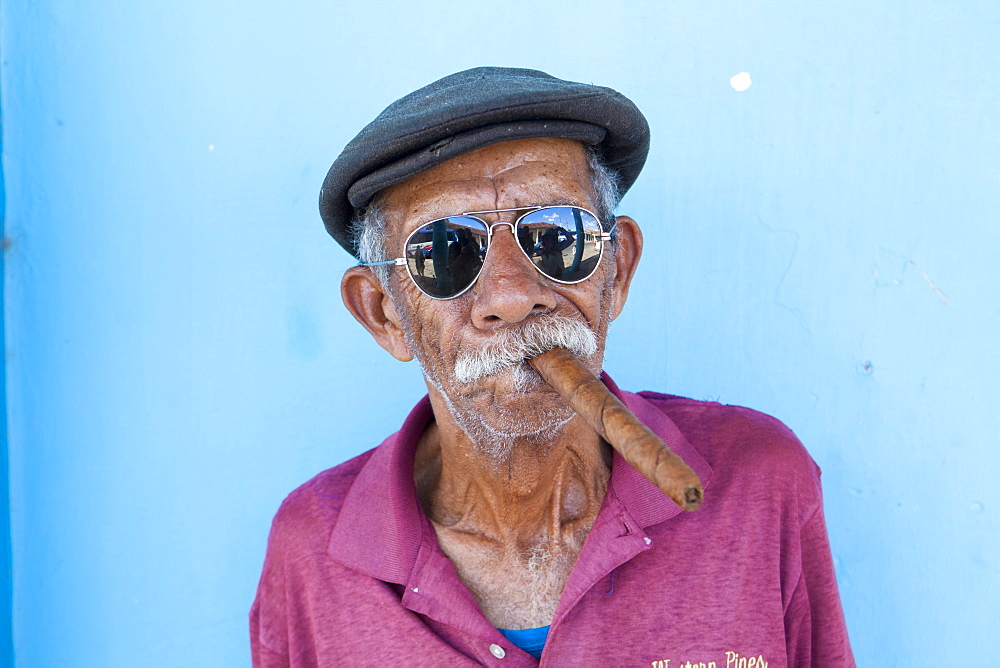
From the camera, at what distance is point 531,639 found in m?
2.04

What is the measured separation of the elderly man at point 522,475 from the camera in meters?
1.96

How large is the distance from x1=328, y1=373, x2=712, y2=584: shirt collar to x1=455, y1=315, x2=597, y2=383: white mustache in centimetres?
33

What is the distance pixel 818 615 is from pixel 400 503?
1.03 m

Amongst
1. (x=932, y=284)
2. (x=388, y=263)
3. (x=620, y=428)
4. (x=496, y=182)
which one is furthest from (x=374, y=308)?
(x=932, y=284)

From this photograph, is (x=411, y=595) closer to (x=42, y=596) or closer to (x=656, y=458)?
(x=656, y=458)

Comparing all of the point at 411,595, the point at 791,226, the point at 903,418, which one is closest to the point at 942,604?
the point at 903,418

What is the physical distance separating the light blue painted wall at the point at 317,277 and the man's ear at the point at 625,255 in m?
0.42

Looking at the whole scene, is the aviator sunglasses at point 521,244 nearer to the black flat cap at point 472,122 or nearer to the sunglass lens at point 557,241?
the sunglass lens at point 557,241

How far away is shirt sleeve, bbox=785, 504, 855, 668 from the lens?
2125 mm

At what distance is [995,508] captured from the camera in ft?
8.29

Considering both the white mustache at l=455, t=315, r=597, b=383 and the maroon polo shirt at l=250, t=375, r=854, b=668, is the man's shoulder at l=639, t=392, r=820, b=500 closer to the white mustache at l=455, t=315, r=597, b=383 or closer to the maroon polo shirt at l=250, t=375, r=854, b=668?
the maroon polo shirt at l=250, t=375, r=854, b=668

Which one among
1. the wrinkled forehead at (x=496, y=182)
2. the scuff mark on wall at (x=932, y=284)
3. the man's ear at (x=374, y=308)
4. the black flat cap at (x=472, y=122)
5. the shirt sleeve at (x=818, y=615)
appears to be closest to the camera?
the black flat cap at (x=472, y=122)

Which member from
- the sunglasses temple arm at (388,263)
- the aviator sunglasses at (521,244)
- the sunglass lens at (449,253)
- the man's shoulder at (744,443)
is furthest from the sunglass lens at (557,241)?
the man's shoulder at (744,443)

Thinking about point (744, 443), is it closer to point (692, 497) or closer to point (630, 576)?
point (630, 576)
